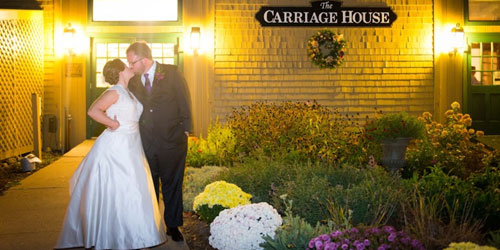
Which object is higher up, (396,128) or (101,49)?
(101,49)

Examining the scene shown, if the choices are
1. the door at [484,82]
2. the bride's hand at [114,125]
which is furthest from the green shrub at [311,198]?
the door at [484,82]

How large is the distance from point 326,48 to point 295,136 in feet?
13.3

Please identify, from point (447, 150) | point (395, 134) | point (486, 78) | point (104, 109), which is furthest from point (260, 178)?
point (486, 78)

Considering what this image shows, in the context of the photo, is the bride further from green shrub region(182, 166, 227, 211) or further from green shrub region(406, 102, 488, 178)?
green shrub region(406, 102, 488, 178)

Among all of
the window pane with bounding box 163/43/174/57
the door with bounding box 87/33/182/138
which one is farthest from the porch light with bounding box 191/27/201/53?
the window pane with bounding box 163/43/174/57

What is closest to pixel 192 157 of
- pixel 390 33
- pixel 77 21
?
pixel 77 21

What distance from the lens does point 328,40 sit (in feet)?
44.9

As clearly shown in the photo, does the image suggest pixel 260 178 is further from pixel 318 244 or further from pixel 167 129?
pixel 318 244

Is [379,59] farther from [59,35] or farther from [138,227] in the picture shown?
[138,227]

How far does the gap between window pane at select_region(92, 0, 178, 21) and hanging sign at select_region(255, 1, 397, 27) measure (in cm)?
216

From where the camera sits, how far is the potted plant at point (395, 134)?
30.5 feet

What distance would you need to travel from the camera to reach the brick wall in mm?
13938

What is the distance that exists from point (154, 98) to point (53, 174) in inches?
193

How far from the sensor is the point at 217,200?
6.57 meters
